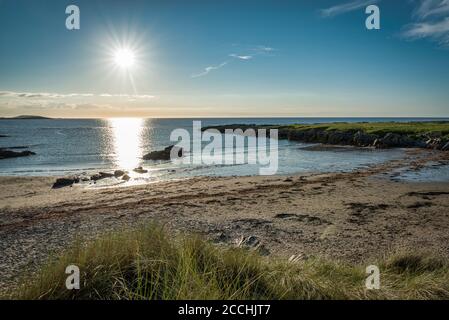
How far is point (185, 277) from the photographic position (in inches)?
187

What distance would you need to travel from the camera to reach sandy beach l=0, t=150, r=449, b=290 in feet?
34.4

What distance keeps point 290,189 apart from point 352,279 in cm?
1426

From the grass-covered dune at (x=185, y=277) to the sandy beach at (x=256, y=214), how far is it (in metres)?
1.35

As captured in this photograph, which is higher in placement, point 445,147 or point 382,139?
point 382,139

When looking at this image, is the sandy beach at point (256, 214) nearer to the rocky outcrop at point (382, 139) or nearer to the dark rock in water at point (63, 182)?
the dark rock in water at point (63, 182)

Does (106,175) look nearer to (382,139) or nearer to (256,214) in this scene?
(256,214)

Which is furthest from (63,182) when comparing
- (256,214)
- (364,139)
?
(364,139)

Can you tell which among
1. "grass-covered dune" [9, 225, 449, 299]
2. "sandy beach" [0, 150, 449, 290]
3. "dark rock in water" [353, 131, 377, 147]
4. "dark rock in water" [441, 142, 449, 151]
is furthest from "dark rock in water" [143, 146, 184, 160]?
"grass-covered dune" [9, 225, 449, 299]

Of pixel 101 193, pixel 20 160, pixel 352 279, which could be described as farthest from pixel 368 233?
pixel 20 160

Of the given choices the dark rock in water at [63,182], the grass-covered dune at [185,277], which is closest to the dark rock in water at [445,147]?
the dark rock in water at [63,182]

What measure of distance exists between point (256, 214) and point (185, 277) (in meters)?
9.99

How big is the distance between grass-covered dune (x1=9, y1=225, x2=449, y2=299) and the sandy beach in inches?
53.3

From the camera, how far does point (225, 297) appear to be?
464 cm
